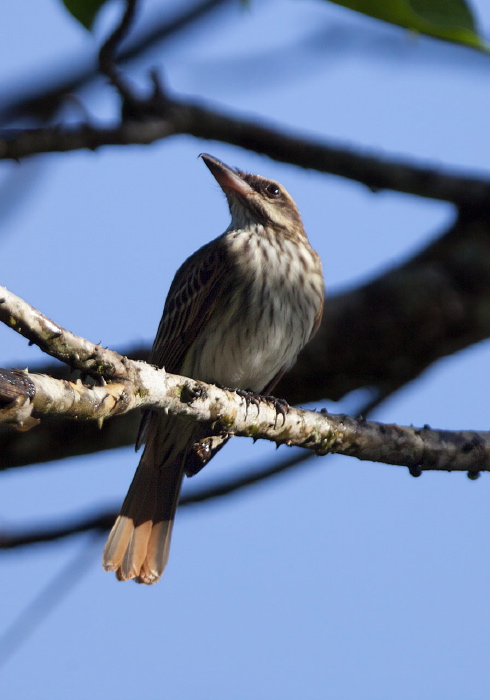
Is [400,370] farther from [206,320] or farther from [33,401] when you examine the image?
[33,401]

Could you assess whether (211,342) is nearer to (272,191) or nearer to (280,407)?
(280,407)

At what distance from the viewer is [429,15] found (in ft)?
3.92

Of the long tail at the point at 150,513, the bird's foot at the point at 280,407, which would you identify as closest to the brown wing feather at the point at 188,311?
the long tail at the point at 150,513

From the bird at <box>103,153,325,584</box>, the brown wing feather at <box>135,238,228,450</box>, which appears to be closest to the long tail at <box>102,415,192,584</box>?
the bird at <box>103,153,325,584</box>

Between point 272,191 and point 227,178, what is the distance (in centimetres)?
47

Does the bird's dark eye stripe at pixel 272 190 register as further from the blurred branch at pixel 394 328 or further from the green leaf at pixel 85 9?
the green leaf at pixel 85 9

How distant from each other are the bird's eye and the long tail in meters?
1.74

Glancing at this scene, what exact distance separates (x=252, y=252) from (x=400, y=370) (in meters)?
1.19

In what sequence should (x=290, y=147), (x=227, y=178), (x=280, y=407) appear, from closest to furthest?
1. (x=280, y=407)
2. (x=290, y=147)
3. (x=227, y=178)

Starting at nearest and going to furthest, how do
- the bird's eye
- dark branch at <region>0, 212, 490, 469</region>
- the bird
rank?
the bird
dark branch at <region>0, 212, 490, 469</region>
the bird's eye

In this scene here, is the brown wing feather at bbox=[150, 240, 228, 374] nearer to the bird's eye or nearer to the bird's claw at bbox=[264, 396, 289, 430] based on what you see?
the bird's eye

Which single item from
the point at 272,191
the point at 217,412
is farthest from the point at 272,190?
the point at 217,412

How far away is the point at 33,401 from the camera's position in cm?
218

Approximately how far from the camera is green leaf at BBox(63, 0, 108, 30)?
163 centimetres
